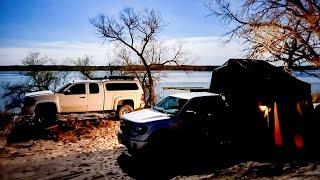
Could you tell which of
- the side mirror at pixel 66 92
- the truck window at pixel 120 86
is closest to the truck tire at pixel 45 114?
the side mirror at pixel 66 92

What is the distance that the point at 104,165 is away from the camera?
9500mm

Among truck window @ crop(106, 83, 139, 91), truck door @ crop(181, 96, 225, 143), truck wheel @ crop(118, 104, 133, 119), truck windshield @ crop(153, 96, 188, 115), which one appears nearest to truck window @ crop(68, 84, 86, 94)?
truck window @ crop(106, 83, 139, 91)

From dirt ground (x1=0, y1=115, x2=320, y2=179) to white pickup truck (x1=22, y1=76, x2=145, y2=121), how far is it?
1863 mm

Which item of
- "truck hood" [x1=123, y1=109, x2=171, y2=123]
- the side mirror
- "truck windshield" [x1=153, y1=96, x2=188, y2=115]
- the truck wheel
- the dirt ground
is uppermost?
the side mirror

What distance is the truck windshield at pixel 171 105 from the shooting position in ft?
34.1

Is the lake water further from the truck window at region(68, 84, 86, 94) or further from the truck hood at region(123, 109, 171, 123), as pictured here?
the truck hood at region(123, 109, 171, 123)

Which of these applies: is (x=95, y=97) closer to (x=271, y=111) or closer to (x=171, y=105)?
(x=171, y=105)

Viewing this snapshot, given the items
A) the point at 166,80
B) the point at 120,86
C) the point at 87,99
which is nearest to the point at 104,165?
the point at 87,99

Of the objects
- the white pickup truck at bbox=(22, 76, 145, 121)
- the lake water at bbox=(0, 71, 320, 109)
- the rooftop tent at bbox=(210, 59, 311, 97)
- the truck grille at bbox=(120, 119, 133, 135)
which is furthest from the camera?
the lake water at bbox=(0, 71, 320, 109)

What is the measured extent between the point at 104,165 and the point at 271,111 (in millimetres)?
5963

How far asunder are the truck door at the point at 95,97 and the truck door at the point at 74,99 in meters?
0.24

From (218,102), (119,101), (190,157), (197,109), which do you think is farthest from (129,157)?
(119,101)

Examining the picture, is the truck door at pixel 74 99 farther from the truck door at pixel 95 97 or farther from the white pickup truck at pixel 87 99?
the truck door at pixel 95 97

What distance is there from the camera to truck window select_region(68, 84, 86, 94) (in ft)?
49.5
